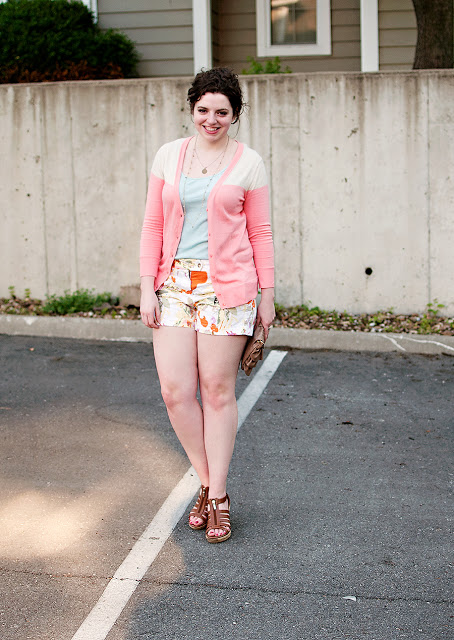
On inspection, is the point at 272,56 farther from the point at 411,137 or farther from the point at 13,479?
the point at 13,479

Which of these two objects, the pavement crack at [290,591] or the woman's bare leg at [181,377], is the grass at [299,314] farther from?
the pavement crack at [290,591]

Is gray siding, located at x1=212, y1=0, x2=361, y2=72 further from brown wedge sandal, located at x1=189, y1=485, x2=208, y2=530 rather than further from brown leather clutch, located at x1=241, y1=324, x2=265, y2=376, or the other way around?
brown wedge sandal, located at x1=189, y1=485, x2=208, y2=530

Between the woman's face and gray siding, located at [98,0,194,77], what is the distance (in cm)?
921

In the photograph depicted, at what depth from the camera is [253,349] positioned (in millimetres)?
3934

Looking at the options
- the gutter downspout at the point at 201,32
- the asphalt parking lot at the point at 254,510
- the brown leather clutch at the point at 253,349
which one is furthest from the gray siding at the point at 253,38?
the brown leather clutch at the point at 253,349

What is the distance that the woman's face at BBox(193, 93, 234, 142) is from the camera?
382 cm

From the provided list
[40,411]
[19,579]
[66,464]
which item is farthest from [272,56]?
[19,579]

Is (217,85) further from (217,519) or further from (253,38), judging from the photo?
(253,38)

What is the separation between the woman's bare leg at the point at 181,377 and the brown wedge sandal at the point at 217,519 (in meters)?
0.26

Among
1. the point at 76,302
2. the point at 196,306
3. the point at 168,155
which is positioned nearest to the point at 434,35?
the point at 76,302

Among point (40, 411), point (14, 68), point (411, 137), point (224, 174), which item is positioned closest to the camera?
point (224, 174)

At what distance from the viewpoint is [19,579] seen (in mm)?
3549

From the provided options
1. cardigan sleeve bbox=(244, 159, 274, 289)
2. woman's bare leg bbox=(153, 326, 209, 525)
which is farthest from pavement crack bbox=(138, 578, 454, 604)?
cardigan sleeve bbox=(244, 159, 274, 289)

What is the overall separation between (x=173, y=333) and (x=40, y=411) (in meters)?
2.51
